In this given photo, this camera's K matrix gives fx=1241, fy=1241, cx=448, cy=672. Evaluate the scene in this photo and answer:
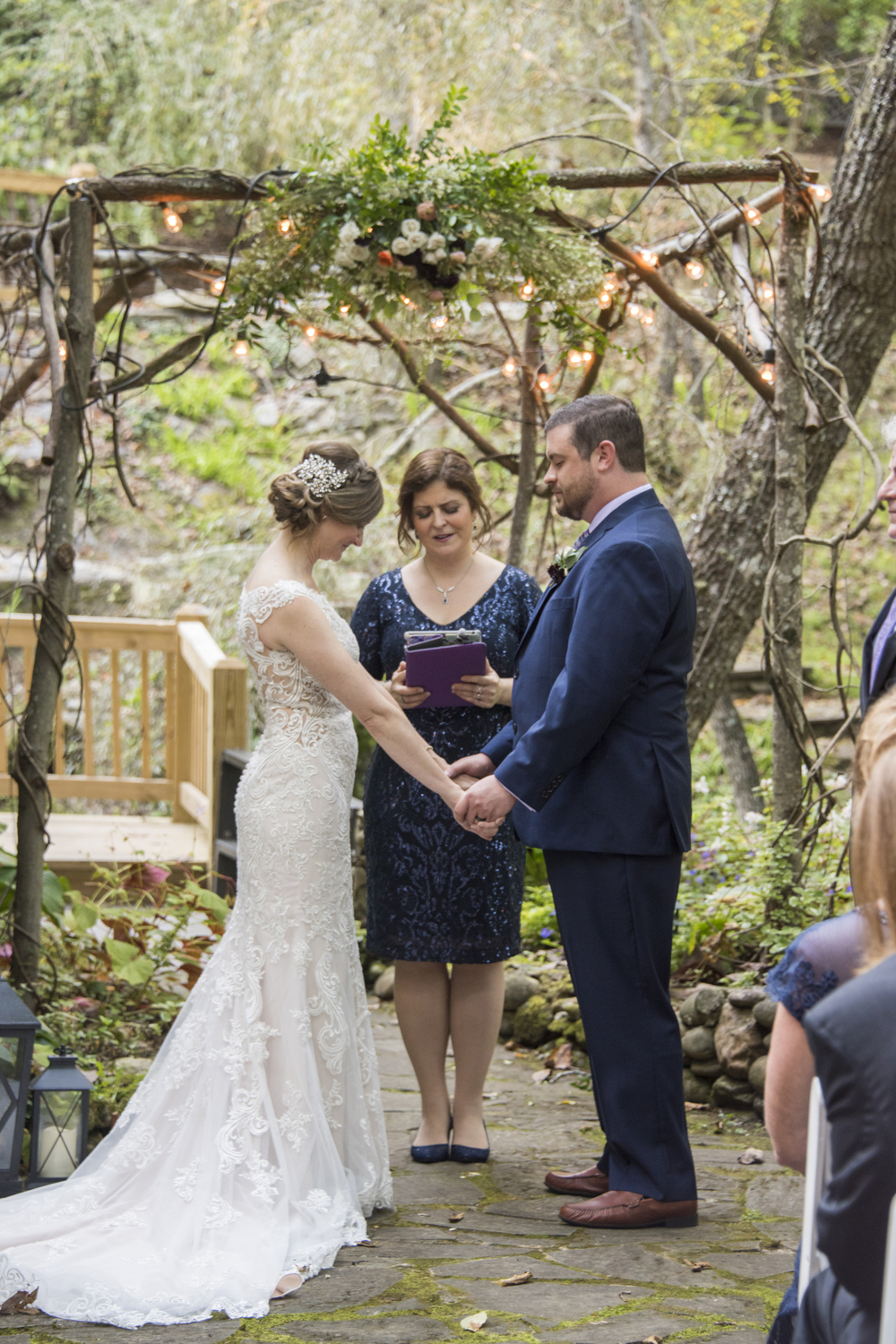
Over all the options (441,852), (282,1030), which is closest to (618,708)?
(441,852)

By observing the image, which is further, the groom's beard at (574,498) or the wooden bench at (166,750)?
the wooden bench at (166,750)

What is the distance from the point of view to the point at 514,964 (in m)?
4.72

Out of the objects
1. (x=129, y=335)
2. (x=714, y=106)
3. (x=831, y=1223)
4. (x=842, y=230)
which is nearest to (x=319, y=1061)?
(x=831, y=1223)

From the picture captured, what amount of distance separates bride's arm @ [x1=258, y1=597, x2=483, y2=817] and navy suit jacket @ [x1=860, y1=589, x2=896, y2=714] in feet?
3.14

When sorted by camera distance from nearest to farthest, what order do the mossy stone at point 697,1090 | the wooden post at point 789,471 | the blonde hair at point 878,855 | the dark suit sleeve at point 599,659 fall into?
the blonde hair at point 878,855
the dark suit sleeve at point 599,659
the mossy stone at point 697,1090
the wooden post at point 789,471

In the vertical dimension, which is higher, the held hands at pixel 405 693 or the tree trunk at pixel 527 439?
the tree trunk at pixel 527 439

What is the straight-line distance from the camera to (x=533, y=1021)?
4.45 meters

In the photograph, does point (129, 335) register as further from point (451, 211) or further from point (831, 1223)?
point (831, 1223)

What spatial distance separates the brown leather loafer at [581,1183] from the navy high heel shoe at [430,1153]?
1.12 feet

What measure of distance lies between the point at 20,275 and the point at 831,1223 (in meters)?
3.53

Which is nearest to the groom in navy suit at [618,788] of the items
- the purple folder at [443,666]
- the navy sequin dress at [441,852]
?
the purple folder at [443,666]

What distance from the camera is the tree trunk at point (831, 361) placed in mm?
4574

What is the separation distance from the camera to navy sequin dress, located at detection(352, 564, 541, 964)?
10.6ft

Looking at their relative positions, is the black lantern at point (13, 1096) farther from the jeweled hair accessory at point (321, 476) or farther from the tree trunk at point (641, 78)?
the tree trunk at point (641, 78)
